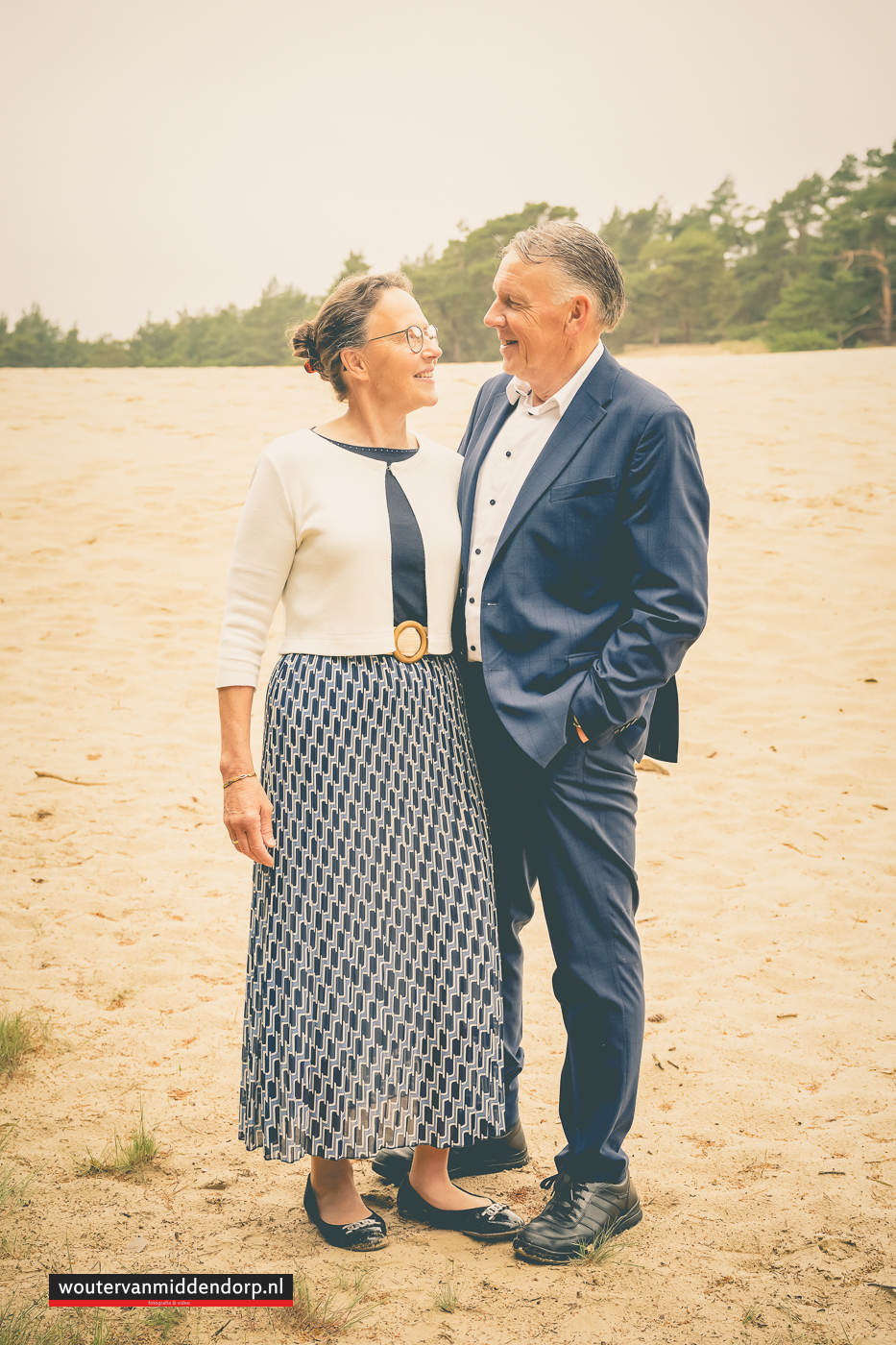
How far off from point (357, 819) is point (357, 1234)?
0.92 m

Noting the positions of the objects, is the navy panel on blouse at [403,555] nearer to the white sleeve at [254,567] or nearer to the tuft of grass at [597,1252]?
the white sleeve at [254,567]

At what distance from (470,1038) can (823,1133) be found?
45.0 inches

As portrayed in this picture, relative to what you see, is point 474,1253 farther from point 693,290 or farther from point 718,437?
point 693,290

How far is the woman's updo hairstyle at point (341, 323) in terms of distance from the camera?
229 cm

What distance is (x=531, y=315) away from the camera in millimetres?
2295

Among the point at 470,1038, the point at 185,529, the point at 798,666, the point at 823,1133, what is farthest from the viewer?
the point at 185,529

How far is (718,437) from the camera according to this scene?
10.8 metres

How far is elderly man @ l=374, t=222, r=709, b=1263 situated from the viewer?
84.4 inches

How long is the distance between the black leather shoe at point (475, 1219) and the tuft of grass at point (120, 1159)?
2.20ft

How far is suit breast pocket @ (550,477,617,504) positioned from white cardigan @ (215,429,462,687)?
0.32 metres

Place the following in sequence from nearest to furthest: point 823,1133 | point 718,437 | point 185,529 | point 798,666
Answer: point 823,1133 < point 798,666 < point 185,529 < point 718,437

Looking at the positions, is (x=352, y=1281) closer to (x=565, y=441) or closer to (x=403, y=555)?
(x=403, y=555)

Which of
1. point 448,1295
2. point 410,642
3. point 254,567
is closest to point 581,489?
point 410,642

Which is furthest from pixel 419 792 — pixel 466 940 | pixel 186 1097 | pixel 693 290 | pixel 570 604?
pixel 693 290
